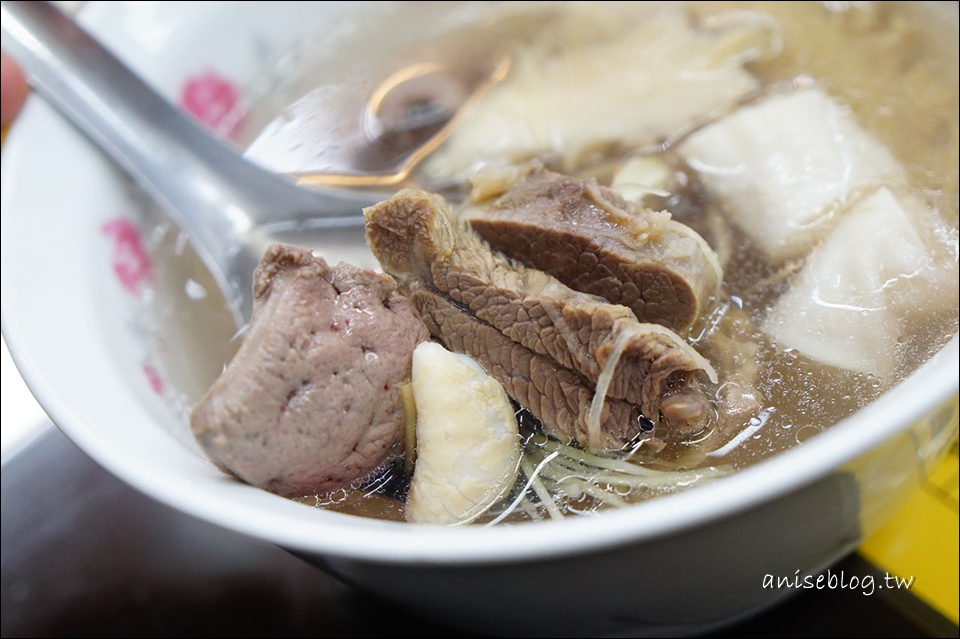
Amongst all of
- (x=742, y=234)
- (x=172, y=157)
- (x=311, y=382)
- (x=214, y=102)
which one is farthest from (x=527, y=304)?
(x=214, y=102)

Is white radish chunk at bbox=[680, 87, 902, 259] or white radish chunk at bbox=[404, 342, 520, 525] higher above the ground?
white radish chunk at bbox=[404, 342, 520, 525]

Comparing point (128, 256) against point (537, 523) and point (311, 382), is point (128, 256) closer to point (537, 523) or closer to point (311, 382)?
point (311, 382)

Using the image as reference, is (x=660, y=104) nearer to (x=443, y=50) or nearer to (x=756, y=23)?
(x=756, y=23)

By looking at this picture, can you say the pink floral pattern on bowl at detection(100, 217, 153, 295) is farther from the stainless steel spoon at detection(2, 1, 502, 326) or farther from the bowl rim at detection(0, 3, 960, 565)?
the bowl rim at detection(0, 3, 960, 565)

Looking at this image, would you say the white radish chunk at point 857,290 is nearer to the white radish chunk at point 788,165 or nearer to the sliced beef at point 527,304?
the white radish chunk at point 788,165

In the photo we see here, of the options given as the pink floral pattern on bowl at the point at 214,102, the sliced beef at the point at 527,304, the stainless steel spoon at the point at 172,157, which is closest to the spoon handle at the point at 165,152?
the stainless steel spoon at the point at 172,157

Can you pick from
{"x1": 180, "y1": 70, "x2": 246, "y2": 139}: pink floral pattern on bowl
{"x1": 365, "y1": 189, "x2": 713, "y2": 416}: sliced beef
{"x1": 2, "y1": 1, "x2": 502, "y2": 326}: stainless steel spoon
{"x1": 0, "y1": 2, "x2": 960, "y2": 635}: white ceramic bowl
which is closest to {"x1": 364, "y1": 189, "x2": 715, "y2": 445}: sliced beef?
{"x1": 365, "y1": 189, "x2": 713, "y2": 416}: sliced beef
